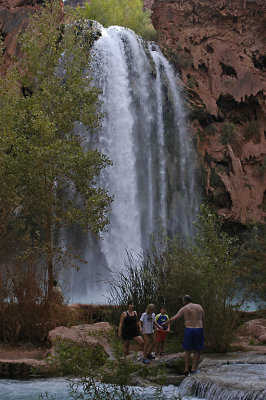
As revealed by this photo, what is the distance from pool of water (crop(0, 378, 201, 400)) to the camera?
8.59 meters

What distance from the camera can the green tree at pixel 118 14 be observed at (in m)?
41.8

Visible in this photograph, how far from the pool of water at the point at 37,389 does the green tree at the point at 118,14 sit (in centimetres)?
3546

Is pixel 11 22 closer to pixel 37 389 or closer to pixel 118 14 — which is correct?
pixel 118 14

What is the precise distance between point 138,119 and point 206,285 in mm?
17213

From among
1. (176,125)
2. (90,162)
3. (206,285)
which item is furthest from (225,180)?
(206,285)

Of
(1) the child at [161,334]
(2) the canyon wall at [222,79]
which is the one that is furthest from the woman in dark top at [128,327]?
(2) the canyon wall at [222,79]

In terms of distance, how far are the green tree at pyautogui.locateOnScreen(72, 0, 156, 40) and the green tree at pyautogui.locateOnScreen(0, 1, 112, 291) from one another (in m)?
23.9

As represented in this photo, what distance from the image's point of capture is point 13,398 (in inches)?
338

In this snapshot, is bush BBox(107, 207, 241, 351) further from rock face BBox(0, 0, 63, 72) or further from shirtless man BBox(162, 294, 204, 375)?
rock face BBox(0, 0, 63, 72)

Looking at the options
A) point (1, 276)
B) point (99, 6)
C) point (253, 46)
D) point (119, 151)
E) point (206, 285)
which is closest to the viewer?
point (206, 285)

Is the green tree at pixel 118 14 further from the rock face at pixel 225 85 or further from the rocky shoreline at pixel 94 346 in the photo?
the rocky shoreline at pixel 94 346

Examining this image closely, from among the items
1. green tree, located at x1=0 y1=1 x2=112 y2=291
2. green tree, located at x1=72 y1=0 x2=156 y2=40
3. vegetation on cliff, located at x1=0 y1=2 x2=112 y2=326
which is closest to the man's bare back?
vegetation on cliff, located at x1=0 y1=2 x2=112 y2=326

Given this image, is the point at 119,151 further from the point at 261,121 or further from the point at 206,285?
the point at 206,285

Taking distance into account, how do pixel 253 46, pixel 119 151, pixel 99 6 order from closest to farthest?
pixel 119 151 < pixel 253 46 < pixel 99 6
